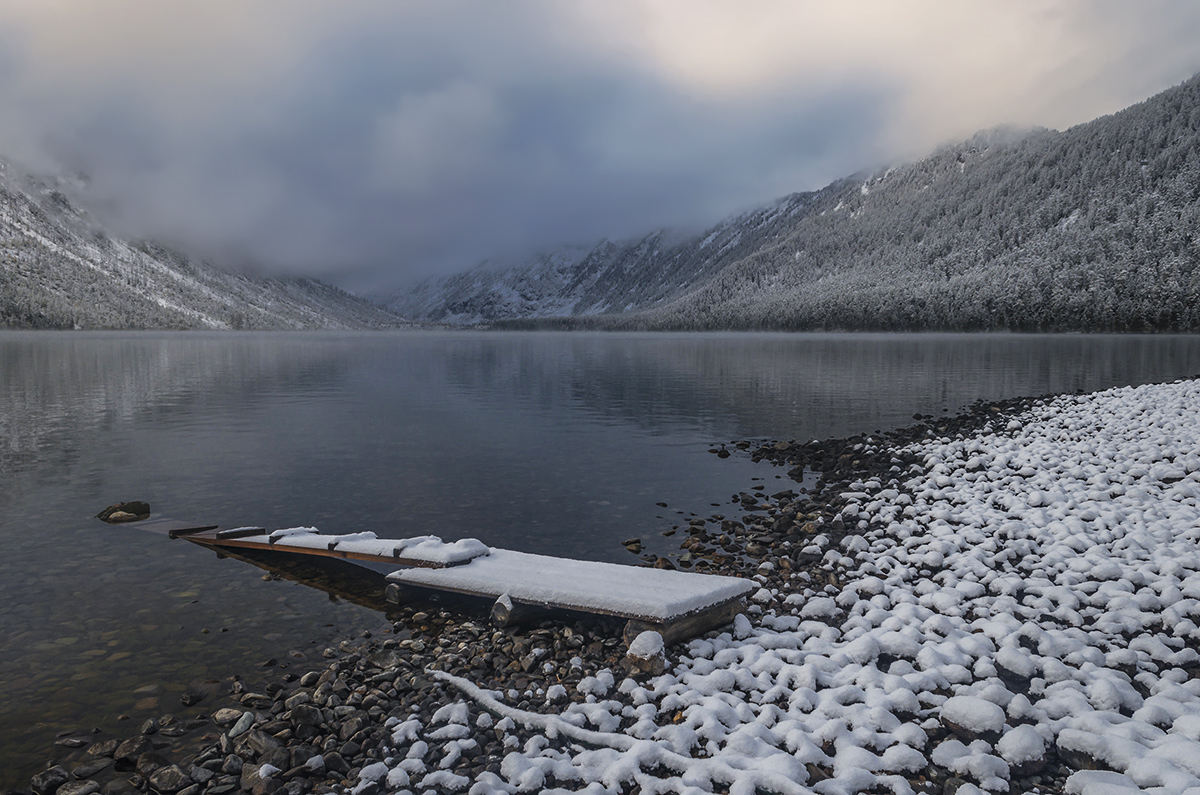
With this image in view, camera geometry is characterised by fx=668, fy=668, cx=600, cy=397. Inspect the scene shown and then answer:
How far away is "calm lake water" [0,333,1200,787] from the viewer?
409 inches

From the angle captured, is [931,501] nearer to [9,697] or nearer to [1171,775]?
[1171,775]

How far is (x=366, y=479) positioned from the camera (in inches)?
907

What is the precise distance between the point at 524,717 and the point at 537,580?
3.71 meters

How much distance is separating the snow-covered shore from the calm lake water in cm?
483

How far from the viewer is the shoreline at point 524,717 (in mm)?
6930

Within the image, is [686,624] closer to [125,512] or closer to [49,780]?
[49,780]

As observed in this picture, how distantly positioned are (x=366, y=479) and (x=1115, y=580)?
20446 millimetres

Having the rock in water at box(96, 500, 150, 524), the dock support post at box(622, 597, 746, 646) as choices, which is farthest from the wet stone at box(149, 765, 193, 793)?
the rock in water at box(96, 500, 150, 524)

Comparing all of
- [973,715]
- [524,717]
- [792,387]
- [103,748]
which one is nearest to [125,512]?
[103,748]

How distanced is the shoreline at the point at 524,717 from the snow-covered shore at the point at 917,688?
0.03 meters

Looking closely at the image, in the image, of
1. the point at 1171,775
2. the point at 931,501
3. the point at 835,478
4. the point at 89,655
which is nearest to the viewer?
the point at 1171,775

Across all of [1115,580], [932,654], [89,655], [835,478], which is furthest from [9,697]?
[835,478]

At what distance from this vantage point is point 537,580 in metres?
11.7

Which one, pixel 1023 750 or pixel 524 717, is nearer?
pixel 1023 750
